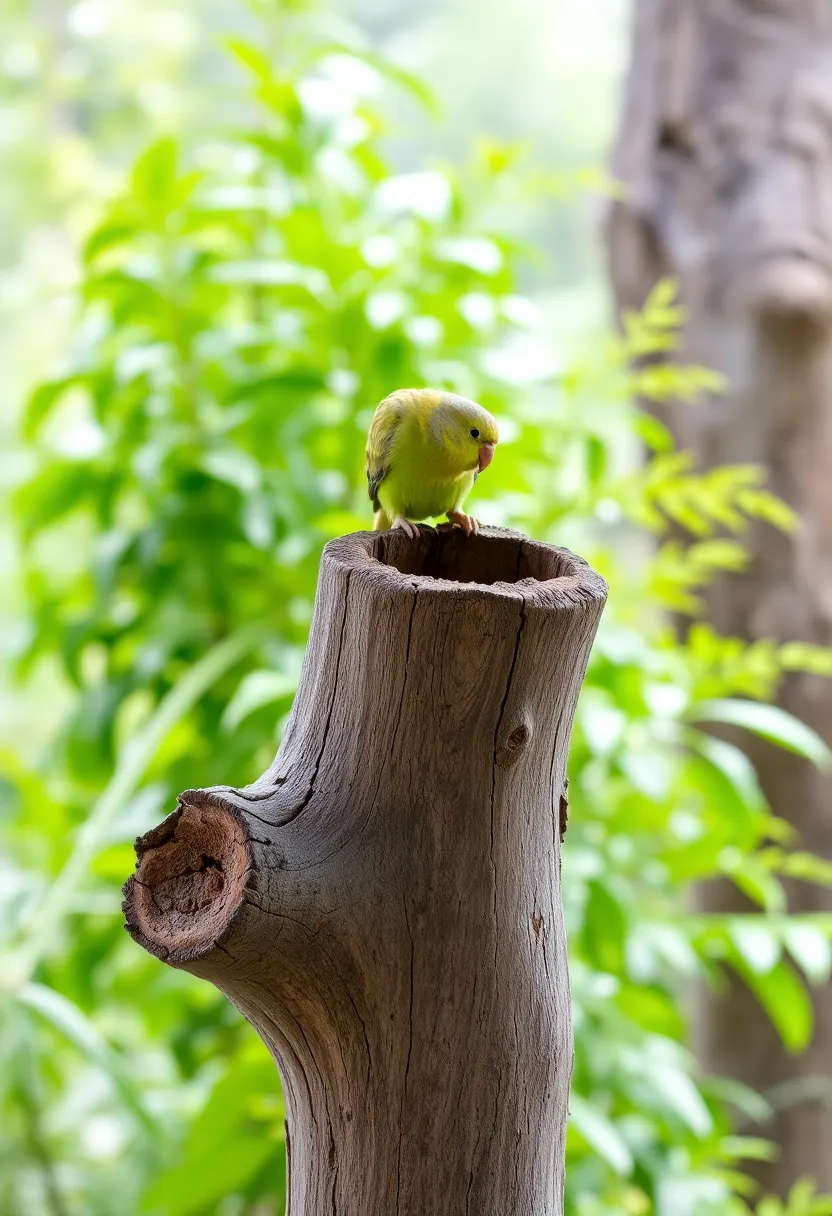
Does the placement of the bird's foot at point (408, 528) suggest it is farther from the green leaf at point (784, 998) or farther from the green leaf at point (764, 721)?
the green leaf at point (784, 998)

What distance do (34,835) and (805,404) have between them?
1.53 meters

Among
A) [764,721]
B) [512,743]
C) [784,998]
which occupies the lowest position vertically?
[512,743]

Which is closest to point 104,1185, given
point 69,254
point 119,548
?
point 119,548

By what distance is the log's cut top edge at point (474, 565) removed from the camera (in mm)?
711

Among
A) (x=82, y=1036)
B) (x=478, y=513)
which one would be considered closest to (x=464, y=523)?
(x=478, y=513)

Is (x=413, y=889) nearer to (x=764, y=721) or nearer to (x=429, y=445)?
(x=429, y=445)

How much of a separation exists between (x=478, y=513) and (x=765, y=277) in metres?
0.87

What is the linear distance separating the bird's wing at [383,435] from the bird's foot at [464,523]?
2.8 inches

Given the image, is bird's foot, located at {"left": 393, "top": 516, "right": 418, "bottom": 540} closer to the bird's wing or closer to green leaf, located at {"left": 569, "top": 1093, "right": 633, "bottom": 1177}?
the bird's wing

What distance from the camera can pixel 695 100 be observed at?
2.24 m

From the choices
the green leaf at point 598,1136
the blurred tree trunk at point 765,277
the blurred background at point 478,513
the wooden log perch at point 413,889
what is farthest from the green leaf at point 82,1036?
the blurred tree trunk at point 765,277

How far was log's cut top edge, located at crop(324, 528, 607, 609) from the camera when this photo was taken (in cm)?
71

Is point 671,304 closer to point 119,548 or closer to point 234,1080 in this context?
point 119,548

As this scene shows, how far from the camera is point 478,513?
1638mm
